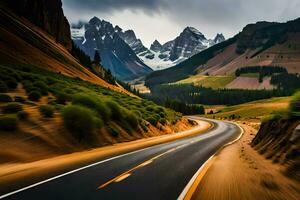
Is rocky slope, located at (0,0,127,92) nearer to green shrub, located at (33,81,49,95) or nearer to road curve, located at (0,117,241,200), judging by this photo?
green shrub, located at (33,81,49,95)

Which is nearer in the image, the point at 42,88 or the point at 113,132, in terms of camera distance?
the point at 113,132

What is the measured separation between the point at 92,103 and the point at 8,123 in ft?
26.4

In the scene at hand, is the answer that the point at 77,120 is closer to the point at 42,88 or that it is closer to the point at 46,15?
the point at 42,88

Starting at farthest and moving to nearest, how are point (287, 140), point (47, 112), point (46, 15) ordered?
1. point (46, 15)
2. point (47, 112)
3. point (287, 140)

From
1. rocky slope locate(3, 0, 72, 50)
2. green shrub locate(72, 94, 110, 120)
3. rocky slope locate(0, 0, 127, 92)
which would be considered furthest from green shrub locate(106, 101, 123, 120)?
rocky slope locate(3, 0, 72, 50)

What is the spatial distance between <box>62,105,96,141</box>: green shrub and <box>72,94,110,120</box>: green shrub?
282 centimetres

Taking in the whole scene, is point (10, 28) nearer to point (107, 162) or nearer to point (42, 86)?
point (42, 86)

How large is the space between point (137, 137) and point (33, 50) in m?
56.5

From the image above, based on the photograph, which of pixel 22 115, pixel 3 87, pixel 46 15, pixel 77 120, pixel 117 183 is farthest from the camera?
pixel 46 15

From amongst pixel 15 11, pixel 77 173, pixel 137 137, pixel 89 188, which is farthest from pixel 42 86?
pixel 15 11

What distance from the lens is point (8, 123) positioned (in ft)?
48.0

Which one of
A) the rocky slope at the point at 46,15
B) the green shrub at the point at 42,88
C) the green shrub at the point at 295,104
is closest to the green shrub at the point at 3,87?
the green shrub at the point at 42,88

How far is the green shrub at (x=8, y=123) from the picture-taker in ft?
47.6

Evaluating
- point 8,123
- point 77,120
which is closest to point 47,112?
point 77,120
